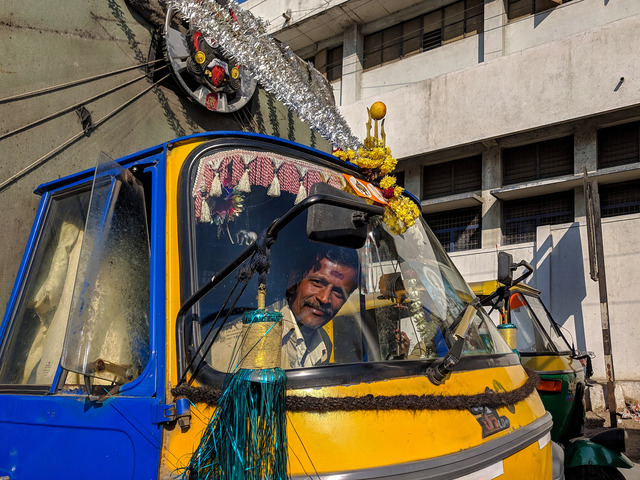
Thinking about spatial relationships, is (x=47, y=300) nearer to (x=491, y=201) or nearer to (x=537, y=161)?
(x=491, y=201)

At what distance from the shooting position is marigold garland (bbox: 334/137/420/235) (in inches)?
107

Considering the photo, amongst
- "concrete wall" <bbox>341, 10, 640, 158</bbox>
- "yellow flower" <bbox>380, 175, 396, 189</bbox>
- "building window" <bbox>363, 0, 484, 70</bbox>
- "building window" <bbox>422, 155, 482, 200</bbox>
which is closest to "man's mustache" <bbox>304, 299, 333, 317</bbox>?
"yellow flower" <bbox>380, 175, 396, 189</bbox>

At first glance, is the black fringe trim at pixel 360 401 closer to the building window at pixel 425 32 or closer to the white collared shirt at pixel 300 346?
the white collared shirt at pixel 300 346

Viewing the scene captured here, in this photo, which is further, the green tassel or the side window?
the side window

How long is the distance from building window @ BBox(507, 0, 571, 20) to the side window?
1403 cm

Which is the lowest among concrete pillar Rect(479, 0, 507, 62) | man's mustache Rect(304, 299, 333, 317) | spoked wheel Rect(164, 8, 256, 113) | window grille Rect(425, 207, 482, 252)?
man's mustache Rect(304, 299, 333, 317)

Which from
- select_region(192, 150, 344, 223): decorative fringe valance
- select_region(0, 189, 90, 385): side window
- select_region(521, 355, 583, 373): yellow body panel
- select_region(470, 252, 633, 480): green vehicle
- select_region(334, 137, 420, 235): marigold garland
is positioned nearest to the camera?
select_region(192, 150, 344, 223): decorative fringe valance

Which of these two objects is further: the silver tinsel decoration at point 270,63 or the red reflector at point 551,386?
the red reflector at point 551,386

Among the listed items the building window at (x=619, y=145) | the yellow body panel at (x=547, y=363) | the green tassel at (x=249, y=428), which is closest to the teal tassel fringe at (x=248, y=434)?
the green tassel at (x=249, y=428)

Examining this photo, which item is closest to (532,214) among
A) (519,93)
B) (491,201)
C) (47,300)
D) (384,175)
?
(491,201)

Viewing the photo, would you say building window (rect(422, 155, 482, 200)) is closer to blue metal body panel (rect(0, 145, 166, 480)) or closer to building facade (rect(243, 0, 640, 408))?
building facade (rect(243, 0, 640, 408))

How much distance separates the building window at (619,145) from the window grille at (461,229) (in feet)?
10.3

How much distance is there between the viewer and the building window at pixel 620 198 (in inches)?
500

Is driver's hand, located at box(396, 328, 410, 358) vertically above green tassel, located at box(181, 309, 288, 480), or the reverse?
driver's hand, located at box(396, 328, 410, 358)
